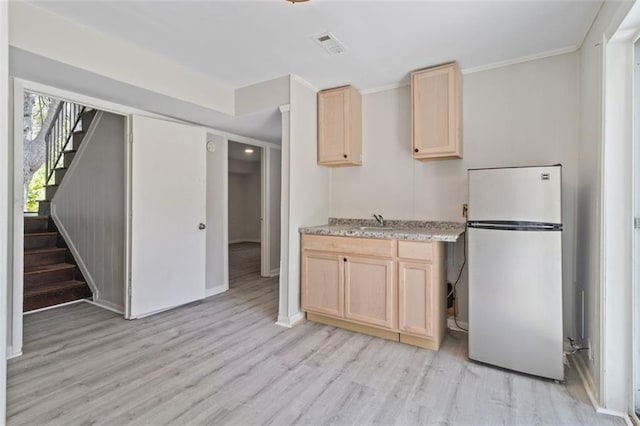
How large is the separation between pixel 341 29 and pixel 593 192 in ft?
6.48

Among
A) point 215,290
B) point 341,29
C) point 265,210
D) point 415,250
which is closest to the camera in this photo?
point 341,29

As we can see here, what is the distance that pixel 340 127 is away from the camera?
10.7 ft

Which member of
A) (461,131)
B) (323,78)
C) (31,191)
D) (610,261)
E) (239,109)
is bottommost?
(610,261)

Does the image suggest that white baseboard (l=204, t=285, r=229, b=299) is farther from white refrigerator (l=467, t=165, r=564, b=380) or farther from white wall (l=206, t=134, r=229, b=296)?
white refrigerator (l=467, t=165, r=564, b=380)

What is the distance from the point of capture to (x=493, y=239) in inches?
86.8

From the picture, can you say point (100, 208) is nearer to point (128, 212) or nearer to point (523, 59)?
point (128, 212)

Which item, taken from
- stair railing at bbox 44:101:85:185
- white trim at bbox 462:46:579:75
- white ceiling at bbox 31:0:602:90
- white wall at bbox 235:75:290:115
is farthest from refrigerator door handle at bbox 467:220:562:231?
stair railing at bbox 44:101:85:185

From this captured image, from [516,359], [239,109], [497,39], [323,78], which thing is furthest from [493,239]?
[239,109]

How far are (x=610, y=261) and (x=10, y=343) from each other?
159 inches

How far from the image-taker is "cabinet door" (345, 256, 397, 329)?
2639 millimetres

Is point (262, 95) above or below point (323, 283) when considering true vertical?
above

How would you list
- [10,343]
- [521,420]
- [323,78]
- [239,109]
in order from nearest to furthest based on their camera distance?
[521,420]
[10,343]
[323,78]
[239,109]

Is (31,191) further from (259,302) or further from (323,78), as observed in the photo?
(323,78)

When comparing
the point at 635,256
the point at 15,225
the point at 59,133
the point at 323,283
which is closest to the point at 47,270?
the point at 15,225
